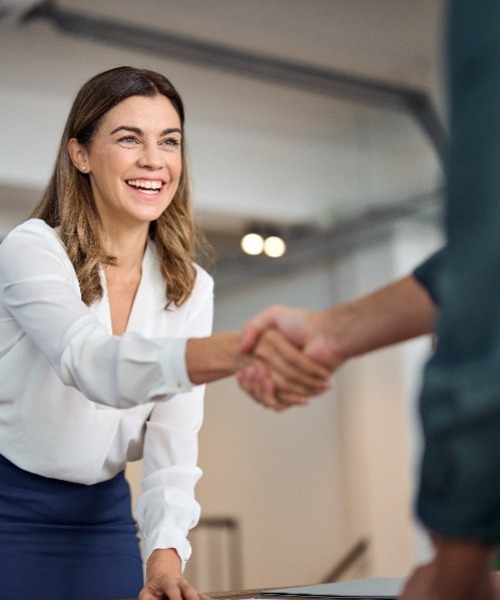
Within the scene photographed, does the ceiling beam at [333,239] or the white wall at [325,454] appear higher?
the ceiling beam at [333,239]

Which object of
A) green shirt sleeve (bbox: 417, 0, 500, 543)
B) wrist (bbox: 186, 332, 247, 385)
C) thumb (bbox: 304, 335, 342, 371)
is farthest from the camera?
wrist (bbox: 186, 332, 247, 385)

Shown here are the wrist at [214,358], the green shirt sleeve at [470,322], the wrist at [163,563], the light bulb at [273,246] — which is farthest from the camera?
the light bulb at [273,246]

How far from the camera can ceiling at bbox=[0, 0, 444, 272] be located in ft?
16.8

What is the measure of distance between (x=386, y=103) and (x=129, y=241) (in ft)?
14.4

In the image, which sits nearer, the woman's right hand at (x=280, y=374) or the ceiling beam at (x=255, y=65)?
the woman's right hand at (x=280, y=374)

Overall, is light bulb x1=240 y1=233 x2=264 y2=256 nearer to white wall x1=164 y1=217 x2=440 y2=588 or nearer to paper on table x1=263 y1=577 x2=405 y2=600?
white wall x1=164 y1=217 x2=440 y2=588

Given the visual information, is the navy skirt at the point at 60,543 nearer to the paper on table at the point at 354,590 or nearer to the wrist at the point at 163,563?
the wrist at the point at 163,563

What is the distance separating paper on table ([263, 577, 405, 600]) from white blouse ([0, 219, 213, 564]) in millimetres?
214

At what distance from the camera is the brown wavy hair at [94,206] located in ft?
6.13

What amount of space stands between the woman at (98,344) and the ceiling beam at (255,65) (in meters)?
2.89

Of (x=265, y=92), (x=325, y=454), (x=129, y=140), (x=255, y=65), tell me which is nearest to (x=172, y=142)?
(x=129, y=140)

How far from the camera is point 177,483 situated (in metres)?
1.85

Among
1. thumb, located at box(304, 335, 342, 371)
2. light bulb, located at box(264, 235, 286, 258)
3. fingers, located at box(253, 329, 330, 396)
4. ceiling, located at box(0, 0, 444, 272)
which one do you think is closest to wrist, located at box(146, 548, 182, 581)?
fingers, located at box(253, 329, 330, 396)

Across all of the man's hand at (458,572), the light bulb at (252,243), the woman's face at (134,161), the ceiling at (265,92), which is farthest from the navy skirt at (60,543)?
the light bulb at (252,243)
